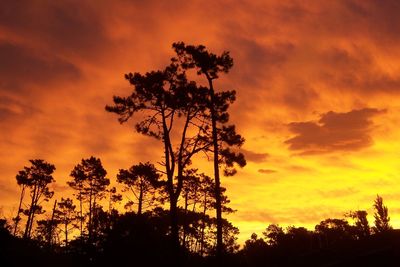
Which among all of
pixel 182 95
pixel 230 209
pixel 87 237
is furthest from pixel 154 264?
pixel 230 209

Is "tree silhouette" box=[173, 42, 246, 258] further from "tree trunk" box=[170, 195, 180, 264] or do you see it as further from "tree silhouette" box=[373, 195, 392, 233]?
"tree silhouette" box=[373, 195, 392, 233]

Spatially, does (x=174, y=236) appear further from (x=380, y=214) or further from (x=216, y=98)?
(x=380, y=214)

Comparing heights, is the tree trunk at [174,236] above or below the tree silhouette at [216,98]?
below

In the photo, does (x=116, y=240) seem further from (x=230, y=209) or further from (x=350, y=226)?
(x=350, y=226)

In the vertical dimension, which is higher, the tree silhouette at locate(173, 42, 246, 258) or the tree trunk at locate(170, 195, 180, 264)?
the tree silhouette at locate(173, 42, 246, 258)

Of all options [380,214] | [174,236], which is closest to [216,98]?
[174,236]

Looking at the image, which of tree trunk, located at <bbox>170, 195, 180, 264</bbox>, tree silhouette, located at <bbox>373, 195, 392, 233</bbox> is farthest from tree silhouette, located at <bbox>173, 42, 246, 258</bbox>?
tree silhouette, located at <bbox>373, 195, 392, 233</bbox>

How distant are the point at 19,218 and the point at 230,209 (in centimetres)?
3038

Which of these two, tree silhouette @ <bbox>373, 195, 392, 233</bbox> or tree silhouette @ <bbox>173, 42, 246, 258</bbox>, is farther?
tree silhouette @ <bbox>373, 195, 392, 233</bbox>

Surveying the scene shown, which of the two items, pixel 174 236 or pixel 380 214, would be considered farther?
pixel 380 214

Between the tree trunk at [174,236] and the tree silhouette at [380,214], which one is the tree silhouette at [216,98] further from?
the tree silhouette at [380,214]

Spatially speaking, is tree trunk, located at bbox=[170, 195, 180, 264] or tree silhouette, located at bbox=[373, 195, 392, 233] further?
tree silhouette, located at bbox=[373, 195, 392, 233]

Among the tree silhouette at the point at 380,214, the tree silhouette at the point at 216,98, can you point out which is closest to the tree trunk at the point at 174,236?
the tree silhouette at the point at 216,98

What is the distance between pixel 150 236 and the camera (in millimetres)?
24500
